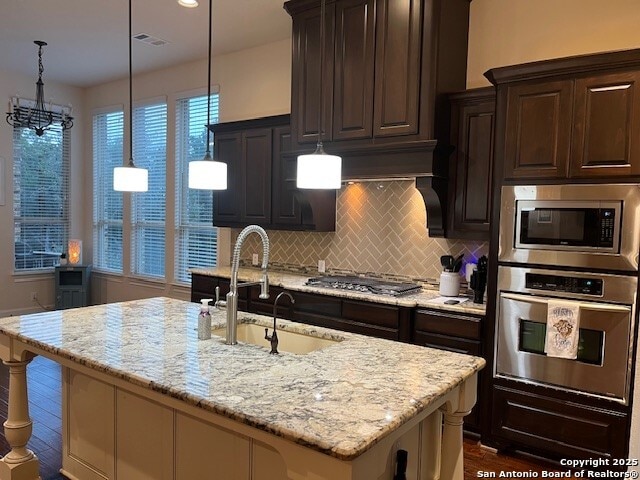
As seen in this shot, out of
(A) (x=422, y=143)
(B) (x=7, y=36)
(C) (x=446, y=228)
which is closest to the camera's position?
(A) (x=422, y=143)

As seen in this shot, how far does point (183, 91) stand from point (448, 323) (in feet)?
13.8

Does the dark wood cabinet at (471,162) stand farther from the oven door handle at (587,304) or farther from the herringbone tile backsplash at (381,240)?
the oven door handle at (587,304)

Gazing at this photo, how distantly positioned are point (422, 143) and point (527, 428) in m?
1.97

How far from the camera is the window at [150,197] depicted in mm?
6102

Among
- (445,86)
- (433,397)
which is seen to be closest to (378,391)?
(433,397)

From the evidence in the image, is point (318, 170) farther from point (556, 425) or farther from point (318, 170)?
point (556, 425)

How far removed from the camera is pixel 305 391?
1.62 metres

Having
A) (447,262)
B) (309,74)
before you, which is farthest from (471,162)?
(309,74)

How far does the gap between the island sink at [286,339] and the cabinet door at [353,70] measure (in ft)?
6.07

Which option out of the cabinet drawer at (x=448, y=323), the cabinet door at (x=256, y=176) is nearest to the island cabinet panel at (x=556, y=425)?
the cabinet drawer at (x=448, y=323)

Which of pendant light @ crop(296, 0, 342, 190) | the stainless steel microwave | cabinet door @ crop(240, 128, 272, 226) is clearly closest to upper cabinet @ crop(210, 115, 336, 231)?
cabinet door @ crop(240, 128, 272, 226)

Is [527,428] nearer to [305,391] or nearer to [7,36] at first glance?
[305,391]

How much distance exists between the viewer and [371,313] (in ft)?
11.7

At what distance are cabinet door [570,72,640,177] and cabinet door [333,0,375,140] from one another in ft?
4.79
